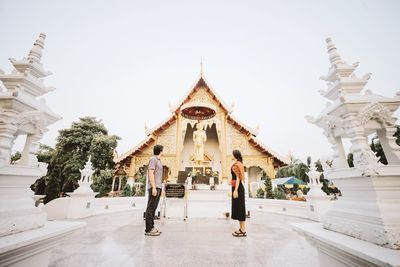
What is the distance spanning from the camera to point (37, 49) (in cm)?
174

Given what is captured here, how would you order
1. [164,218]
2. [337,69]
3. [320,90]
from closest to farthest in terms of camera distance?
[337,69], [320,90], [164,218]

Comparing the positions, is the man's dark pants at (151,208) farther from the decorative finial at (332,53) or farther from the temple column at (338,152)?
the decorative finial at (332,53)

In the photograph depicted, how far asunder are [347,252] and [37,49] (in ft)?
9.29

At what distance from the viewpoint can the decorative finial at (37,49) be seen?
5.57ft

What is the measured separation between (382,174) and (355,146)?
0.82 feet

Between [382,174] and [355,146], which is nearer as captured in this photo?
[382,174]

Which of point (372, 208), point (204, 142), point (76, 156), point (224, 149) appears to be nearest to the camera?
point (372, 208)

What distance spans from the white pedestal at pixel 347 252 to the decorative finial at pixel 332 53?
1480mm

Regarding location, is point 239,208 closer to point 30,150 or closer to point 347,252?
point 347,252

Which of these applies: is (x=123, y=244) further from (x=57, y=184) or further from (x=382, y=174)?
(x=57, y=184)

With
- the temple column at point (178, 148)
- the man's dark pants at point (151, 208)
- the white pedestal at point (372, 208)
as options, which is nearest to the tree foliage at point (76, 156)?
the temple column at point (178, 148)


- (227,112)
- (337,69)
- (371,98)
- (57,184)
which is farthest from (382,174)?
(57,184)

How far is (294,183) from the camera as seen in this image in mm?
24609

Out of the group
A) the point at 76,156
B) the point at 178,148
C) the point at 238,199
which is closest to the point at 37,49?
the point at 238,199
